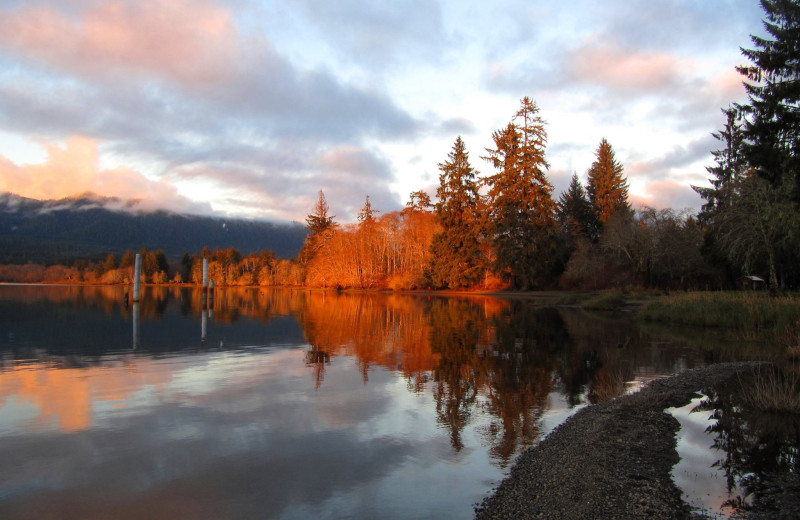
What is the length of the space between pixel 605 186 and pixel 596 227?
207 inches

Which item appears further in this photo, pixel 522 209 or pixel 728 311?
pixel 522 209

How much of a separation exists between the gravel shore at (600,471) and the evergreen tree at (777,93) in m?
18.7

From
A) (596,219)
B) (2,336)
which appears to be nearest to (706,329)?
(2,336)

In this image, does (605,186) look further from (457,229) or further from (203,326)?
(203,326)

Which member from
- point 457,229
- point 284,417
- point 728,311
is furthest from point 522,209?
point 284,417

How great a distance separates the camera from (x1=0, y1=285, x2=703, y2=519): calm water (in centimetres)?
570

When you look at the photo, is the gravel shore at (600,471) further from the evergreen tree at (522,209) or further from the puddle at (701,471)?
the evergreen tree at (522,209)

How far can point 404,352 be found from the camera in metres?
16.3

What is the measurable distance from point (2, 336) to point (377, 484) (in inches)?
792

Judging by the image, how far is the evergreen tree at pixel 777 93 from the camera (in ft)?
70.1

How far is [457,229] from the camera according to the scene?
6244 centimetres

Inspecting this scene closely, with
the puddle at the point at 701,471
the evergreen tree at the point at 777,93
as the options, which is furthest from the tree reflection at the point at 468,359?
the evergreen tree at the point at 777,93

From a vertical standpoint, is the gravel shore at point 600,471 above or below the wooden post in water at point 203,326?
below

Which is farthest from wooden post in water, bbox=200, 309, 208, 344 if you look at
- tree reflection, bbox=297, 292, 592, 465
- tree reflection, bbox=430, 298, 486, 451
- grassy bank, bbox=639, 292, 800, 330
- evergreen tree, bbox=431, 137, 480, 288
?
evergreen tree, bbox=431, 137, 480, 288
